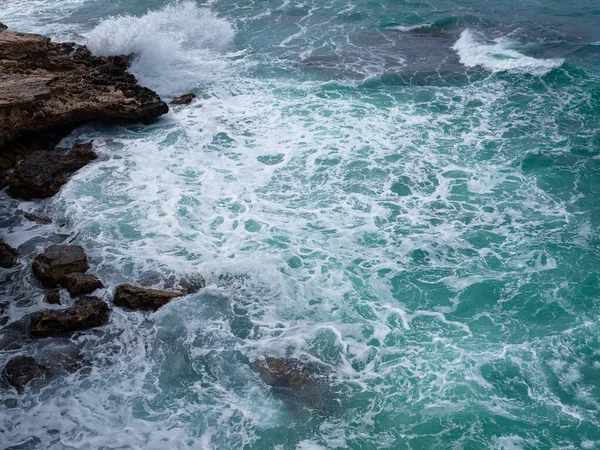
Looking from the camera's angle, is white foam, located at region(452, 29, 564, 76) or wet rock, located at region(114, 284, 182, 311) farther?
white foam, located at region(452, 29, 564, 76)

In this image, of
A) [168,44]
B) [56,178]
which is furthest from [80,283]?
[168,44]

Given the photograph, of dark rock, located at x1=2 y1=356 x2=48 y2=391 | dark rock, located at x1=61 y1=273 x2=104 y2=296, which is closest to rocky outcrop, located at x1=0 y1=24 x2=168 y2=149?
dark rock, located at x1=61 y1=273 x2=104 y2=296

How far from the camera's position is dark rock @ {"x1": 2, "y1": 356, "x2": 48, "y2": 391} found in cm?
812

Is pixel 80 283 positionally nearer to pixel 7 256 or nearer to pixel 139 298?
pixel 139 298

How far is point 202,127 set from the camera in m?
14.9

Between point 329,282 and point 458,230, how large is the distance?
119 inches

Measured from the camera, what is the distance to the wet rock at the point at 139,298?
9.43 metres

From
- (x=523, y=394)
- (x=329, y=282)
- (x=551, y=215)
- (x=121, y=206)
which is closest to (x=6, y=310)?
(x=121, y=206)

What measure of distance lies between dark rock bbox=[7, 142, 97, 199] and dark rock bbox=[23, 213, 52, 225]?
0.69m

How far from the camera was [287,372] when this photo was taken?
8391mm

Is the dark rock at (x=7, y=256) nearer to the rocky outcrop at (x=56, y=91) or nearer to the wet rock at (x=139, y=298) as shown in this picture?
the wet rock at (x=139, y=298)

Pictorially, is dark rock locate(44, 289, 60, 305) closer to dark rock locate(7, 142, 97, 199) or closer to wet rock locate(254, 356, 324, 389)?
dark rock locate(7, 142, 97, 199)

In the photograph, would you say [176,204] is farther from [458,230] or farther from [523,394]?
[523,394]

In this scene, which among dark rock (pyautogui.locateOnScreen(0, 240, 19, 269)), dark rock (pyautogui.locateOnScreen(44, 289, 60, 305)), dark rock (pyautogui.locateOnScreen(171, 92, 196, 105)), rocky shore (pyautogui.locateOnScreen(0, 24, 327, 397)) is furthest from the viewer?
dark rock (pyautogui.locateOnScreen(171, 92, 196, 105))
